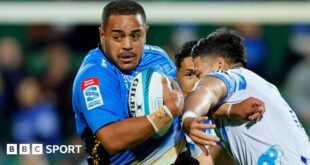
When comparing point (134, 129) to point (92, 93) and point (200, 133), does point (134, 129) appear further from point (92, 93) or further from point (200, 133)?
point (200, 133)

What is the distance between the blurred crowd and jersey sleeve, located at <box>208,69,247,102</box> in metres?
3.56

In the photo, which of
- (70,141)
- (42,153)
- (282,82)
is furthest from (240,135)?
(282,82)

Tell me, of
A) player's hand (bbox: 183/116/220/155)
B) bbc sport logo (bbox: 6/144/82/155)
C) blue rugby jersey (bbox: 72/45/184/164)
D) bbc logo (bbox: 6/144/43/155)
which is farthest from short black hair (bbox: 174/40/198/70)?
player's hand (bbox: 183/116/220/155)

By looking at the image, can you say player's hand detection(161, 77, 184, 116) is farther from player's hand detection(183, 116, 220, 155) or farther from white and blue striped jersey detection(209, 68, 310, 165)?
player's hand detection(183, 116, 220, 155)

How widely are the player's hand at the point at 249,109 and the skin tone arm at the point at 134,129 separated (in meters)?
0.34

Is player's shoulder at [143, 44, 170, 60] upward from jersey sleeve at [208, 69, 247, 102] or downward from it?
downward

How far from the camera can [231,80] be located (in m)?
4.52

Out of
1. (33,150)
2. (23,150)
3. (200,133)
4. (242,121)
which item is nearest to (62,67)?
(33,150)

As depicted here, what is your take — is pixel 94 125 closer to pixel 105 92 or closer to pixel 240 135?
pixel 105 92

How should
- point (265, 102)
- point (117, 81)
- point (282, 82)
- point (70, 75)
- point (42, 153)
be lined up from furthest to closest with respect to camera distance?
1. point (282, 82)
2. point (70, 75)
3. point (42, 153)
4. point (117, 81)
5. point (265, 102)

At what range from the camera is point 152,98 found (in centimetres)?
479

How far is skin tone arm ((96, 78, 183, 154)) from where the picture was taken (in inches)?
182

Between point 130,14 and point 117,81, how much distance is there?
15.7 inches

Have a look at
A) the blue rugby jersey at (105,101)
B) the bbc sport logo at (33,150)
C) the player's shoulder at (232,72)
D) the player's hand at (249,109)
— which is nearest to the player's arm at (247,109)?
the player's hand at (249,109)
